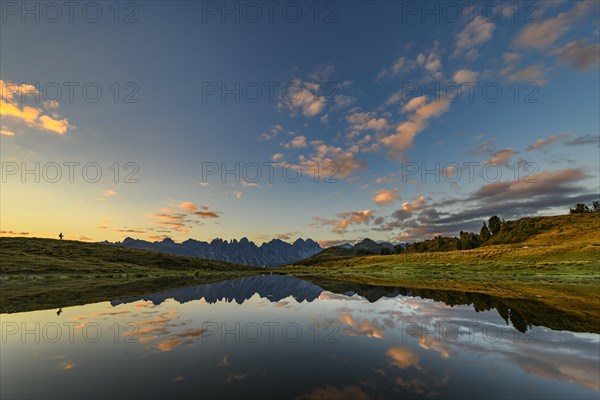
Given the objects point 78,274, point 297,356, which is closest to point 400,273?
point 297,356

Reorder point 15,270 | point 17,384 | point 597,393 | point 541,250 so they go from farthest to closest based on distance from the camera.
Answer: point 541,250 → point 15,270 → point 17,384 → point 597,393

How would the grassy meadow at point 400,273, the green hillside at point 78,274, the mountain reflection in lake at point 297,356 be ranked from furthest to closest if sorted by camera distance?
the green hillside at point 78,274, the grassy meadow at point 400,273, the mountain reflection in lake at point 297,356

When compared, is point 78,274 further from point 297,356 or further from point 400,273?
point 400,273

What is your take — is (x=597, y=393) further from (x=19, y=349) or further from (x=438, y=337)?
(x=19, y=349)

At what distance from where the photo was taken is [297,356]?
41.2 feet

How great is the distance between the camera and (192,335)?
53.1ft

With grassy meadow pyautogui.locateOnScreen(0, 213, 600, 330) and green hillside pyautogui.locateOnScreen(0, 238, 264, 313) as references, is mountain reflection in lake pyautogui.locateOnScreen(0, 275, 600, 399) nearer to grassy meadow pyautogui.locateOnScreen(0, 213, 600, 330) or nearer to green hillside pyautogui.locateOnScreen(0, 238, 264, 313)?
grassy meadow pyautogui.locateOnScreen(0, 213, 600, 330)

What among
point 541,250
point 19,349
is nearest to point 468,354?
point 19,349

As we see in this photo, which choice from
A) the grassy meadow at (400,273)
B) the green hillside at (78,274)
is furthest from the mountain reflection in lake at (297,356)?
the green hillside at (78,274)

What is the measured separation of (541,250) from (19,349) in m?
127

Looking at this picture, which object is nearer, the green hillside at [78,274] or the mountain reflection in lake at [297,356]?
the mountain reflection in lake at [297,356]

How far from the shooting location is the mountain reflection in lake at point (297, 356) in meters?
9.25

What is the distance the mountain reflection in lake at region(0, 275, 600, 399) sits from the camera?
9.25 m

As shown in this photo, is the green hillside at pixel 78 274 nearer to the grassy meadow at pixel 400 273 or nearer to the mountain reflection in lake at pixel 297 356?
the grassy meadow at pixel 400 273
